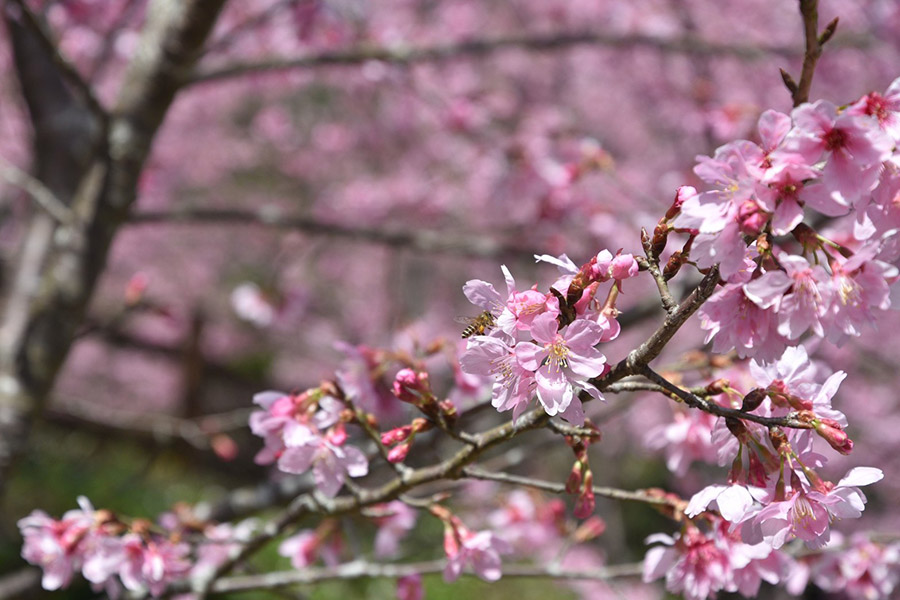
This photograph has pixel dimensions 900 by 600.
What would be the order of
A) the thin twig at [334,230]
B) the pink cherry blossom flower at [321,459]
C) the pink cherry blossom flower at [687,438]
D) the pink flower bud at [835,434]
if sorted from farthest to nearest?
the thin twig at [334,230] → the pink cherry blossom flower at [687,438] → the pink cherry blossom flower at [321,459] → the pink flower bud at [835,434]

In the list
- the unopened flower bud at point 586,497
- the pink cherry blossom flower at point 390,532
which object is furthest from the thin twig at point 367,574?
the unopened flower bud at point 586,497

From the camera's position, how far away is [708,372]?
136cm

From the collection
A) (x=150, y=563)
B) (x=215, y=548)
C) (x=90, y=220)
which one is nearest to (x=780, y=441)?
(x=150, y=563)

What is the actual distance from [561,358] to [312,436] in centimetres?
54

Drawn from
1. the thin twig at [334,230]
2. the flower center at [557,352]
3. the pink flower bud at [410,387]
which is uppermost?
the thin twig at [334,230]

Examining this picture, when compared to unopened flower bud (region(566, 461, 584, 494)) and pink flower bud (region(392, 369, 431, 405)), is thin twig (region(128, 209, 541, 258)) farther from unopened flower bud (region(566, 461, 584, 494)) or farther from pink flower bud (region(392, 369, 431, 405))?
unopened flower bud (region(566, 461, 584, 494))

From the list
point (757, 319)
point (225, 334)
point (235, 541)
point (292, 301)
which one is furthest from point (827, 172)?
point (225, 334)

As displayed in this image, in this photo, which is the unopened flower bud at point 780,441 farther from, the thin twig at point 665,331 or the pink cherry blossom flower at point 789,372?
the thin twig at point 665,331

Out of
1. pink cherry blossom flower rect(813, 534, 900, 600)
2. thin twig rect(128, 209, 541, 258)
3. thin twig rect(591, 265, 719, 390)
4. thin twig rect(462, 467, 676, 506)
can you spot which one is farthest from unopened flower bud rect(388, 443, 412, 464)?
thin twig rect(128, 209, 541, 258)

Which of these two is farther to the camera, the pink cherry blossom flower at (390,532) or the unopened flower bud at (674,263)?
the pink cherry blossom flower at (390,532)

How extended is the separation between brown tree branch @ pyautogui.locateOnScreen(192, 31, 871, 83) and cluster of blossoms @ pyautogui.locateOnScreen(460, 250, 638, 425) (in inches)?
68.9

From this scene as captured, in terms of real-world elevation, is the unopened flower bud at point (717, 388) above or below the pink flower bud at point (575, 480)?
above

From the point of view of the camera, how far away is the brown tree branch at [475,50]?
249 cm

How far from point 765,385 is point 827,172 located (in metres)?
0.38
